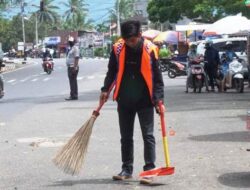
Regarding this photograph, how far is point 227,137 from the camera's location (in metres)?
10.9

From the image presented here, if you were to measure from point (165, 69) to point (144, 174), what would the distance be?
29.9 meters

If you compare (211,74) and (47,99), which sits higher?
(211,74)

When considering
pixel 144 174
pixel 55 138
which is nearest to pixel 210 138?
pixel 55 138

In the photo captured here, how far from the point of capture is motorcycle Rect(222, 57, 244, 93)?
20.9m

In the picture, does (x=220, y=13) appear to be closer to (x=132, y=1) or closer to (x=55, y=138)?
(x=55, y=138)

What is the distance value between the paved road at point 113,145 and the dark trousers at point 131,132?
0.81 ft

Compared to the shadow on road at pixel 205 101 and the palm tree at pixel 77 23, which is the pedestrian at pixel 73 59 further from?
the palm tree at pixel 77 23

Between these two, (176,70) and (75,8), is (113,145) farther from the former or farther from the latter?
(75,8)

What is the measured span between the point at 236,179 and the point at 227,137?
11.3 ft

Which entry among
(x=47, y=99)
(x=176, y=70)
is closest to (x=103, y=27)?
(x=176, y=70)

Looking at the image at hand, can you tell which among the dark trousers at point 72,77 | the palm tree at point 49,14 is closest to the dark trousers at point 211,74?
the dark trousers at point 72,77

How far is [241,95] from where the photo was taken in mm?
19938

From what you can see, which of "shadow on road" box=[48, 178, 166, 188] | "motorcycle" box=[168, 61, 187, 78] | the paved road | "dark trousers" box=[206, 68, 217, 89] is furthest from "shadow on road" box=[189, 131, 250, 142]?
"motorcycle" box=[168, 61, 187, 78]

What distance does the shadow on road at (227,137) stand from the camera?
1063cm
